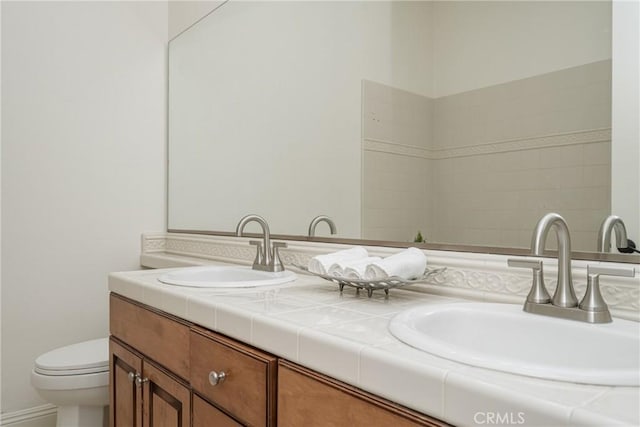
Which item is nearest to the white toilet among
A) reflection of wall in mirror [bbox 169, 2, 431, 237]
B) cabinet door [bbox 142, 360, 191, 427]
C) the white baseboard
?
the white baseboard

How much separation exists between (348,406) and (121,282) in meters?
1.07

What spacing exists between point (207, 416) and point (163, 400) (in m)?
0.27

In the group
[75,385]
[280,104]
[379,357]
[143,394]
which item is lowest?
[75,385]

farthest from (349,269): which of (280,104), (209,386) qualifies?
(280,104)

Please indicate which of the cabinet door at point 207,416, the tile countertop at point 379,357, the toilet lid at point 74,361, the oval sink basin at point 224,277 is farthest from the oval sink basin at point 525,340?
the toilet lid at point 74,361

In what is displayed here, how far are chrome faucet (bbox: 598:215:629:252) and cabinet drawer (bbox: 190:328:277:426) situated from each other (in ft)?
2.31

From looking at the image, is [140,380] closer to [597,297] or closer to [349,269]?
[349,269]

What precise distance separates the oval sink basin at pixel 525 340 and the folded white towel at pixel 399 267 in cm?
15

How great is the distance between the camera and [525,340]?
91 centimetres

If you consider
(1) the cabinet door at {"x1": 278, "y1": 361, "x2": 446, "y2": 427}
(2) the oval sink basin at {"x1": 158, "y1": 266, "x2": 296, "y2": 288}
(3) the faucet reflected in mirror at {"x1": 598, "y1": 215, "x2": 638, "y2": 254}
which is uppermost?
(3) the faucet reflected in mirror at {"x1": 598, "y1": 215, "x2": 638, "y2": 254}

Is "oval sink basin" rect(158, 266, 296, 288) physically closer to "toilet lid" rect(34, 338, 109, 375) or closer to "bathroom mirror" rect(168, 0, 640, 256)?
"bathroom mirror" rect(168, 0, 640, 256)

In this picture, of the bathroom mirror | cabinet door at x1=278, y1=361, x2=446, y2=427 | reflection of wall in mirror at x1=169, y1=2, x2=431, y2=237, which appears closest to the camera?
cabinet door at x1=278, y1=361, x2=446, y2=427

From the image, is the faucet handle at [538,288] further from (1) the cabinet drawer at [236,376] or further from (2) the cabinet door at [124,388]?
(2) the cabinet door at [124,388]

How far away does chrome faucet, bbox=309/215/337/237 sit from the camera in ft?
5.48
